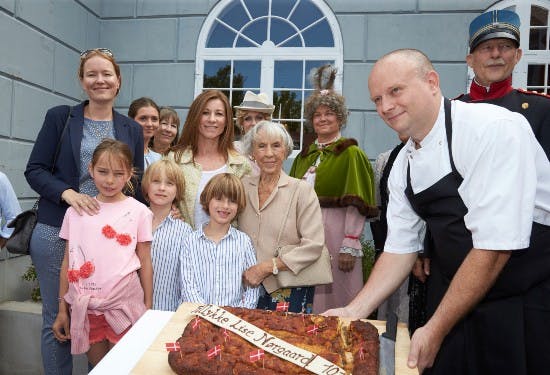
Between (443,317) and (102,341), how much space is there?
1785mm

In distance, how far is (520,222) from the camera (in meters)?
1.38

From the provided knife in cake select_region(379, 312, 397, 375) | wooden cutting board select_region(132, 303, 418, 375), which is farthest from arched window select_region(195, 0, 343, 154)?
knife in cake select_region(379, 312, 397, 375)

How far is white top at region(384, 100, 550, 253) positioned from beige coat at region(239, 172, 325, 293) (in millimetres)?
1144

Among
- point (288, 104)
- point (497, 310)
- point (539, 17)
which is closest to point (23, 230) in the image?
point (497, 310)

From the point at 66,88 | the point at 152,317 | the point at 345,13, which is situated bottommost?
the point at 152,317

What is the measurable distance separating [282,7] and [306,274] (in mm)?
3849

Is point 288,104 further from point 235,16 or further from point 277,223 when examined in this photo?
point 277,223

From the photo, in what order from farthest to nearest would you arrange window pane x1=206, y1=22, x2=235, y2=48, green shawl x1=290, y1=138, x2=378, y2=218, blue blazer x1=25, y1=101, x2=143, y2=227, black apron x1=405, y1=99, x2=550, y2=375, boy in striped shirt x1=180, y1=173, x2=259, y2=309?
window pane x1=206, y1=22, x2=235, y2=48 → green shawl x1=290, y1=138, x2=378, y2=218 → blue blazer x1=25, y1=101, x2=143, y2=227 → boy in striped shirt x1=180, y1=173, x2=259, y2=309 → black apron x1=405, y1=99, x2=550, y2=375

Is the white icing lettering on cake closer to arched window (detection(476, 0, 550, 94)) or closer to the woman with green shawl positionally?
the woman with green shawl

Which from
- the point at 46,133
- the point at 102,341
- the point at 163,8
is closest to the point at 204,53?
the point at 163,8

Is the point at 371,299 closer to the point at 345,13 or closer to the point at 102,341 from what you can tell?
the point at 102,341

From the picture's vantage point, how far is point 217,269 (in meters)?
2.46

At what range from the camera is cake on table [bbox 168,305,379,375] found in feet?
4.50

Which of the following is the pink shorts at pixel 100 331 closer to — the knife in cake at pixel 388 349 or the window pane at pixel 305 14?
the knife in cake at pixel 388 349
